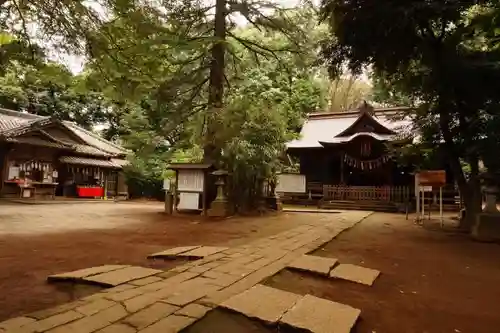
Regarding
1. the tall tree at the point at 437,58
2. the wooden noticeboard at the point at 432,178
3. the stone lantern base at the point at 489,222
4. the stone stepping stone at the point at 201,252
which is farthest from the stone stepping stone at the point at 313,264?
the wooden noticeboard at the point at 432,178

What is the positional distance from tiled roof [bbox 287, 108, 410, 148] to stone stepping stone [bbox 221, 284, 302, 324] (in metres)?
18.1

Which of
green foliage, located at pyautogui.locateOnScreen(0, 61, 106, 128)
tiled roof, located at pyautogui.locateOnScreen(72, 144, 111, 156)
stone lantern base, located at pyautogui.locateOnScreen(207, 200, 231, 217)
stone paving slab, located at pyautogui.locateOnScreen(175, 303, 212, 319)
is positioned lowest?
stone paving slab, located at pyautogui.locateOnScreen(175, 303, 212, 319)

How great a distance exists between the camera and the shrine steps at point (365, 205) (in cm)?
1775

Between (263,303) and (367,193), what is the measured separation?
17.0 m

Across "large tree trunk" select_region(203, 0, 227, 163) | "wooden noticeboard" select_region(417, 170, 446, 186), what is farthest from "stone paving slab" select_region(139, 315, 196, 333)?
"large tree trunk" select_region(203, 0, 227, 163)

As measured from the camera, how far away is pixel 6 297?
333 cm

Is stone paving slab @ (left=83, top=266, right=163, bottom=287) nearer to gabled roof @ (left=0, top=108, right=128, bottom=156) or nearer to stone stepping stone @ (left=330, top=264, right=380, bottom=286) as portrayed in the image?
stone stepping stone @ (left=330, top=264, right=380, bottom=286)

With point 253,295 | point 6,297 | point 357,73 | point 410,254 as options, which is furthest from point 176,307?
point 357,73

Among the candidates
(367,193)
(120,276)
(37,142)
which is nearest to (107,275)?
(120,276)

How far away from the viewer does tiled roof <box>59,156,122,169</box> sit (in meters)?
22.9

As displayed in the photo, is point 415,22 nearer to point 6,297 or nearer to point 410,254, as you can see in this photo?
point 410,254

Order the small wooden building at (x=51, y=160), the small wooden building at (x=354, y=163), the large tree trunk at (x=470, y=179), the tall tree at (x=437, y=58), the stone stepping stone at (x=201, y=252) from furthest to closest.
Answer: the small wooden building at (x=51, y=160), the small wooden building at (x=354, y=163), the large tree trunk at (x=470, y=179), the tall tree at (x=437, y=58), the stone stepping stone at (x=201, y=252)

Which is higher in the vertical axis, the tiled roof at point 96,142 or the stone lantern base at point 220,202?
the tiled roof at point 96,142

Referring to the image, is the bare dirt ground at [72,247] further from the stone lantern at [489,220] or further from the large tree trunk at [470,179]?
the large tree trunk at [470,179]
